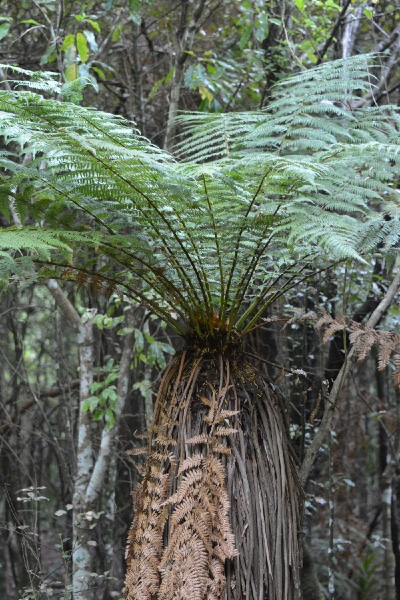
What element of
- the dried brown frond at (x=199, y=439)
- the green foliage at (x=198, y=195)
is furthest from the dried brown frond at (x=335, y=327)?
the dried brown frond at (x=199, y=439)

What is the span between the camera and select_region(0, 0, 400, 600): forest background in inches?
111

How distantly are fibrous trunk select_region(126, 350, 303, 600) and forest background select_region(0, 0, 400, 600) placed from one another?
3.19 ft

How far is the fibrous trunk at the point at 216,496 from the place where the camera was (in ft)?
4.11

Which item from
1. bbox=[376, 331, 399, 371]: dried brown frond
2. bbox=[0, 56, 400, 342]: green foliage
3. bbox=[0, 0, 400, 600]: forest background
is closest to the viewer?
bbox=[0, 56, 400, 342]: green foliage

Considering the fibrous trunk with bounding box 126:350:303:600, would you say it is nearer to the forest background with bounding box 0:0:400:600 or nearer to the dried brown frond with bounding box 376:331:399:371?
the dried brown frond with bounding box 376:331:399:371

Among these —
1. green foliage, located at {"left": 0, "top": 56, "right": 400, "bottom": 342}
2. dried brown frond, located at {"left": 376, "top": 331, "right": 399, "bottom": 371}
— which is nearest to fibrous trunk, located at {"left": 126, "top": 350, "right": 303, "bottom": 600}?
green foliage, located at {"left": 0, "top": 56, "right": 400, "bottom": 342}

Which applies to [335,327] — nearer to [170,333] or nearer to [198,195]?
[198,195]

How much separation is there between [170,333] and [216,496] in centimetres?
311

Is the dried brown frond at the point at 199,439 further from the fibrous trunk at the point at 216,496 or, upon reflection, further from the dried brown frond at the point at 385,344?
the dried brown frond at the point at 385,344

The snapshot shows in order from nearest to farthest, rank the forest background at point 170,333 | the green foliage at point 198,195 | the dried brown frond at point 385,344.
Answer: the green foliage at point 198,195
the dried brown frond at point 385,344
the forest background at point 170,333

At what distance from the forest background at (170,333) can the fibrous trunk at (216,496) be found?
38.3 inches

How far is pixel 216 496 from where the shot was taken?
1.29m

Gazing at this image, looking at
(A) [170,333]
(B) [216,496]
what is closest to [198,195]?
(B) [216,496]

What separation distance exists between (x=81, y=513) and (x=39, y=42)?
289 centimetres
